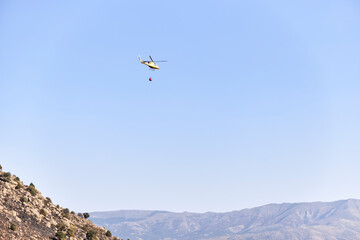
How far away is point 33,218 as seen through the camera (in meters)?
77.9

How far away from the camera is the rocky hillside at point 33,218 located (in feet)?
233

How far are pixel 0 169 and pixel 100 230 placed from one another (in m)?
24.2

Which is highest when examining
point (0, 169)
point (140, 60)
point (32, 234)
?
point (140, 60)

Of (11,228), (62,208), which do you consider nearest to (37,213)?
(11,228)

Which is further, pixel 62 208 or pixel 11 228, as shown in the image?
pixel 62 208

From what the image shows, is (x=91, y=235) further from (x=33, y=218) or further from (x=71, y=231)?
(x=33, y=218)

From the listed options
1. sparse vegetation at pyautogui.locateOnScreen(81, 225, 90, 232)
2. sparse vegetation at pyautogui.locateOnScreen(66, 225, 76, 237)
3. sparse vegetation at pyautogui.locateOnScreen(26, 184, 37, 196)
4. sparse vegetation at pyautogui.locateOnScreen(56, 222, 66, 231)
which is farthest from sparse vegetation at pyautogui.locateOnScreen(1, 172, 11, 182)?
sparse vegetation at pyautogui.locateOnScreen(81, 225, 90, 232)

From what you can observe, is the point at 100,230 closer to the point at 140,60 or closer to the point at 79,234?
the point at 79,234

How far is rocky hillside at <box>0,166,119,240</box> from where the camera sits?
70925mm

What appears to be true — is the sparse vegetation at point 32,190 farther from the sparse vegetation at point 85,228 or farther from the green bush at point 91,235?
the green bush at point 91,235

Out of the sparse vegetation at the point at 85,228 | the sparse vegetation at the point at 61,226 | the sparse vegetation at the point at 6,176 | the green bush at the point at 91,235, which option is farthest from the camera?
the sparse vegetation at the point at 85,228

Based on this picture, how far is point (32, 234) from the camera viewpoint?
72.1m

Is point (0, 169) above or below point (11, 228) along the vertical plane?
above

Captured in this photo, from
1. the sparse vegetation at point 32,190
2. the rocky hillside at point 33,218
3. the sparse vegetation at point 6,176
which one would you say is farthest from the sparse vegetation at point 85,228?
the sparse vegetation at point 6,176
